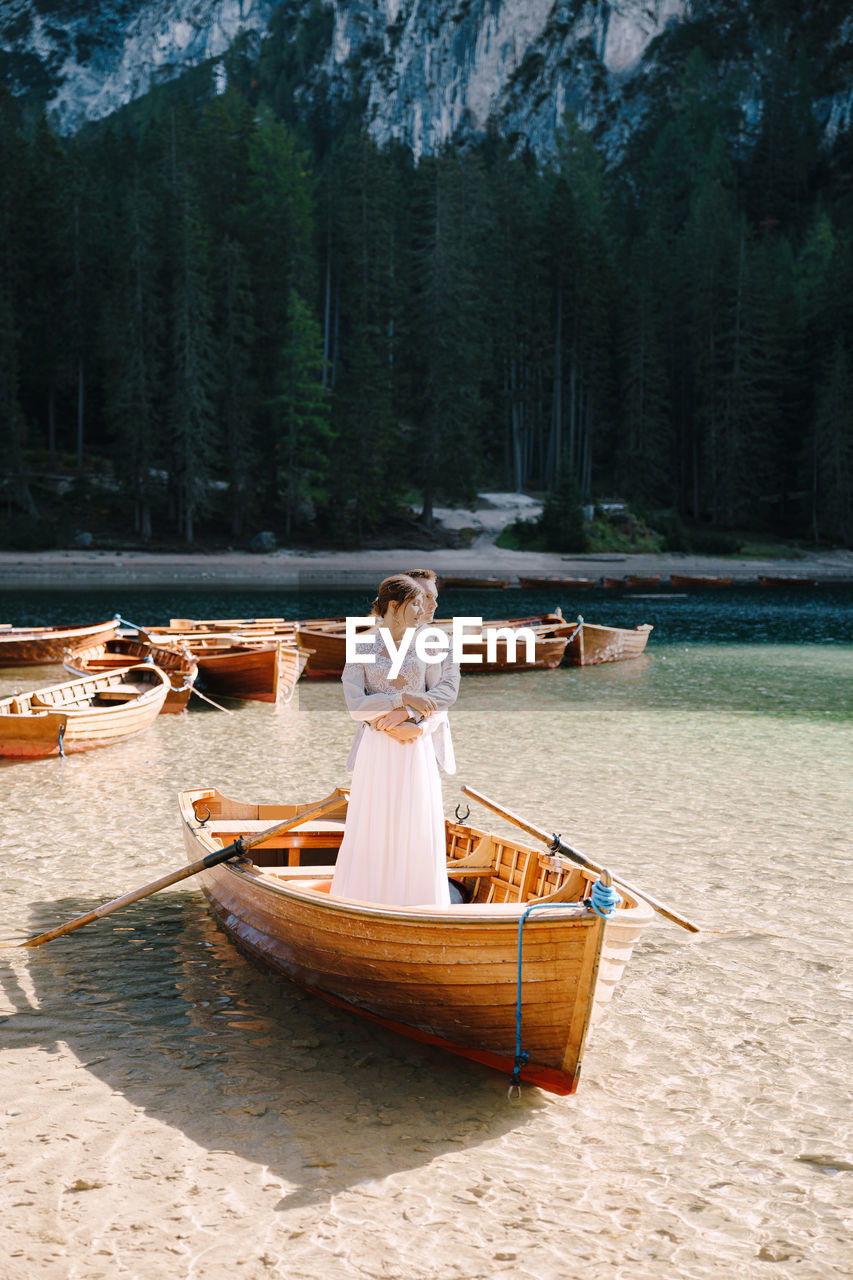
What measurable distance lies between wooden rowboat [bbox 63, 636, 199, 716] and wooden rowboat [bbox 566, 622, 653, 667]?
9.45 m

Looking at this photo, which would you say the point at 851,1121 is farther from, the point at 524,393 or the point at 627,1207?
the point at 524,393

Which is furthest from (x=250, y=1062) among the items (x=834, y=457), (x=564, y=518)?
(x=834, y=457)

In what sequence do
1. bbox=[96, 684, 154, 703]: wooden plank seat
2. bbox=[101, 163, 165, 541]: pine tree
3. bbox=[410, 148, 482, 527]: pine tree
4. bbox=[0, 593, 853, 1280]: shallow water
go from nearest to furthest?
bbox=[0, 593, 853, 1280]: shallow water, bbox=[96, 684, 154, 703]: wooden plank seat, bbox=[101, 163, 165, 541]: pine tree, bbox=[410, 148, 482, 527]: pine tree

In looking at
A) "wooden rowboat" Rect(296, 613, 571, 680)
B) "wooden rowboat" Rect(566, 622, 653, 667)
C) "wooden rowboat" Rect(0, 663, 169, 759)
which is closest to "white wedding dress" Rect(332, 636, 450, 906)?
"wooden rowboat" Rect(0, 663, 169, 759)

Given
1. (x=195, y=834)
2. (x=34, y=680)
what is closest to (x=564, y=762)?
(x=195, y=834)

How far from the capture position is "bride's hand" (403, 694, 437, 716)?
5281 mm

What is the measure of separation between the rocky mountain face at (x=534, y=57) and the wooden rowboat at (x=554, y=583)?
2724 inches

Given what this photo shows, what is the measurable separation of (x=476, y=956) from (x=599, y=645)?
1967 centimetres

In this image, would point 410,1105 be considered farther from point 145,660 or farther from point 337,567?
point 337,567

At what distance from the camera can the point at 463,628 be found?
22750 millimetres

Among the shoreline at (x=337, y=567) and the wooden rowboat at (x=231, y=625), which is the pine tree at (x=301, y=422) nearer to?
the shoreline at (x=337, y=567)

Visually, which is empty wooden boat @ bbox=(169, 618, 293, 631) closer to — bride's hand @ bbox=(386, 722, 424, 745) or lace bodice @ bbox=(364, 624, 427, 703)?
lace bodice @ bbox=(364, 624, 427, 703)

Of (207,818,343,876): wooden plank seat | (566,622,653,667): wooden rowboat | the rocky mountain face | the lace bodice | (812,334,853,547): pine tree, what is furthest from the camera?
Result: the rocky mountain face

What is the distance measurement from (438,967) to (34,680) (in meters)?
16.1
